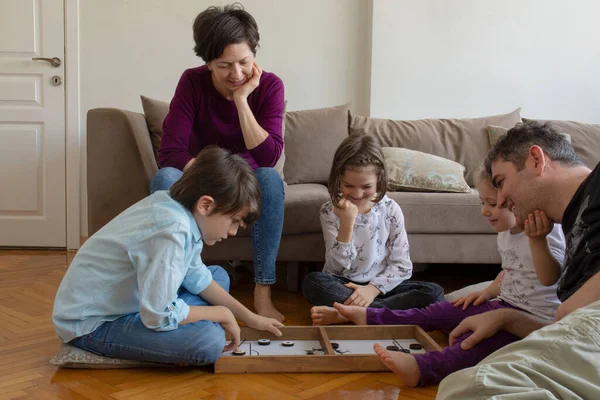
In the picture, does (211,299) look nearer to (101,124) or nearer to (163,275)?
(163,275)

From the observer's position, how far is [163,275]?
66.7 inches

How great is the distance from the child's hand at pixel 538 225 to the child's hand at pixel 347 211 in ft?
2.50

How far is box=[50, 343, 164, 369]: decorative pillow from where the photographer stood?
1.82 meters

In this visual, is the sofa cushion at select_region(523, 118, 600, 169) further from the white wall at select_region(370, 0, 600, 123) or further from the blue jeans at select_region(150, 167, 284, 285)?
the blue jeans at select_region(150, 167, 284, 285)

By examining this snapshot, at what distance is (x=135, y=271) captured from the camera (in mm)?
1780

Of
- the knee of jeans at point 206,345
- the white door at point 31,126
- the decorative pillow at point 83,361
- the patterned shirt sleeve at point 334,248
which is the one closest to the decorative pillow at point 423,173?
the patterned shirt sleeve at point 334,248

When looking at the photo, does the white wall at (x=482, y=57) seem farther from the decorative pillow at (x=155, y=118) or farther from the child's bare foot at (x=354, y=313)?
the child's bare foot at (x=354, y=313)

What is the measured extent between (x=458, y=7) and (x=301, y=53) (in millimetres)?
967

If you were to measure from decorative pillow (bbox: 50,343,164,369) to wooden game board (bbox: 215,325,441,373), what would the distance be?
0.88 ft

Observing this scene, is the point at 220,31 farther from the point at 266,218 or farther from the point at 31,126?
the point at 31,126

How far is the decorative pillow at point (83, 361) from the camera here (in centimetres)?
182

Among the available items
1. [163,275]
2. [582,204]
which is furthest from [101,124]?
[582,204]

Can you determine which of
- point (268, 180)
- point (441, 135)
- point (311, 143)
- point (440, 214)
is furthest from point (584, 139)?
point (268, 180)

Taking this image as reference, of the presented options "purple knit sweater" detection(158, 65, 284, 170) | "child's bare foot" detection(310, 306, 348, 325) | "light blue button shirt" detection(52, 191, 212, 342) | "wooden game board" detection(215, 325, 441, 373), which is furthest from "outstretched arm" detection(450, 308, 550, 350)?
"purple knit sweater" detection(158, 65, 284, 170)
